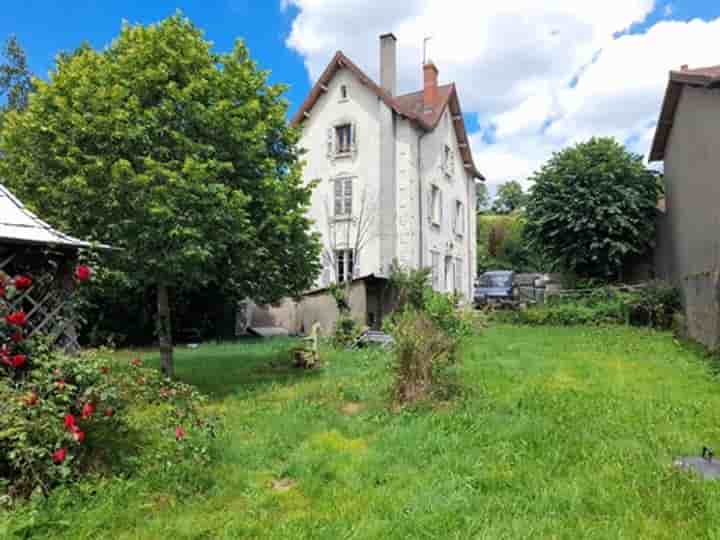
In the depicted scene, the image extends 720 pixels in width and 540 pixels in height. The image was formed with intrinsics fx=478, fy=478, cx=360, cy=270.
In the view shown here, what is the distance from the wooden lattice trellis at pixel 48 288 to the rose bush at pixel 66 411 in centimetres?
32

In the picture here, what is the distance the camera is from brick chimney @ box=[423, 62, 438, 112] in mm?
19948

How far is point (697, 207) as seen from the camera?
1244cm

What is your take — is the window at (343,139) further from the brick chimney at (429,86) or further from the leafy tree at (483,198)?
the leafy tree at (483,198)

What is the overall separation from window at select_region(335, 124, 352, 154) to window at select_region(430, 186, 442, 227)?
3885mm

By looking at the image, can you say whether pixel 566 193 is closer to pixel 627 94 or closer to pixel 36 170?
pixel 627 94

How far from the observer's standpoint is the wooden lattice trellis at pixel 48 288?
15.9 ft

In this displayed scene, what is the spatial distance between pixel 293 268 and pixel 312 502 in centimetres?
602

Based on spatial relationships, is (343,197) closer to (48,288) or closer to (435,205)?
(435,205)

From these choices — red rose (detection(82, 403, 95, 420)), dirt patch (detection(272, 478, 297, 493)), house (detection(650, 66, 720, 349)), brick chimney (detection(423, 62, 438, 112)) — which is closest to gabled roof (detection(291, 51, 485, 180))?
brick chimney (detection(423, 62, 438, 112))

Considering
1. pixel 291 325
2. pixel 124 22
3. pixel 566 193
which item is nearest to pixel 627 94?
pixel 566 193

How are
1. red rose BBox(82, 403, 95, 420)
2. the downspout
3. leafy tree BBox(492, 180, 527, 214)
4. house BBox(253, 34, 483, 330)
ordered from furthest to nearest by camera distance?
leafy tree BBox(492, 180, 527, 214), the downspout, house BBox(253, 34, 483, 330), red rose BBox(82, 403, 95, 420)

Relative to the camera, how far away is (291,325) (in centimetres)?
1853

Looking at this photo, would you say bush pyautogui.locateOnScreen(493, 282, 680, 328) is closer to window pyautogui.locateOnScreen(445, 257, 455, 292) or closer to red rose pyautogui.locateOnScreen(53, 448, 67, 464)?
window pyautogui.locateOnScreen(445, 257, 455, 292)

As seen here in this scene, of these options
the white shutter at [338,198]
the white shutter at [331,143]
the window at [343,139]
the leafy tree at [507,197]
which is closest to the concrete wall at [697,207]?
the window at [343,139]
